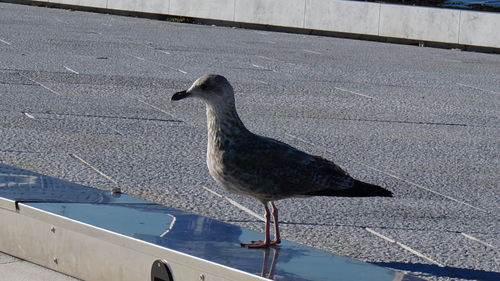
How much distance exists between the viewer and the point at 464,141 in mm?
12102

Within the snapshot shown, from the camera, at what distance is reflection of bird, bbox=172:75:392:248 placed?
575cm

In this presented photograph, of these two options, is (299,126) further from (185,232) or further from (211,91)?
(211,91)

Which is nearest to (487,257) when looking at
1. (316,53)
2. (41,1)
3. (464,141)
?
(464,141)

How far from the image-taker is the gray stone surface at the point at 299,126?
25.0 feet

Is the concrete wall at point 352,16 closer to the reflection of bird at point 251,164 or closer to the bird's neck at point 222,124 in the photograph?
the reflection of bird at point 251,164

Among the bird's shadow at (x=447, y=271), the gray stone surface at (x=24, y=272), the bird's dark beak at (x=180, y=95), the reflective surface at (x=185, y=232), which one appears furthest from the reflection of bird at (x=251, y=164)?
the gray stone surface at (x=24, y=272)

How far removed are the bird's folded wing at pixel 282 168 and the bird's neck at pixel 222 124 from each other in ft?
0.27

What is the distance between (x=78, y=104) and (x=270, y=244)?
24.1 ft

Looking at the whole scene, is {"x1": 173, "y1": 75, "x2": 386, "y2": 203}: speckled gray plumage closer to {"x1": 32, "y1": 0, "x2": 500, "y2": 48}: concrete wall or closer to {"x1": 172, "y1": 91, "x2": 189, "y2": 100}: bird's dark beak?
{"x1": 172, "y1": 91, "x2": 189, "y2": 100}: bird's dark beak

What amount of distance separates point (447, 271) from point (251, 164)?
151 centimetres

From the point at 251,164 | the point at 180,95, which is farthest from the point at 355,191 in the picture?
the point at 180,95

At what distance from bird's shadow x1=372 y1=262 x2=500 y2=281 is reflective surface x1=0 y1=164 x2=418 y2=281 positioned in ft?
2.52

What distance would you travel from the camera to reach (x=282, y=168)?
5.86 metres

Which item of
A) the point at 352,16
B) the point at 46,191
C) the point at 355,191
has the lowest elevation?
the point at 352,16
